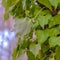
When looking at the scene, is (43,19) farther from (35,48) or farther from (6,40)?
(6,40)

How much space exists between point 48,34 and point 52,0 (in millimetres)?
144

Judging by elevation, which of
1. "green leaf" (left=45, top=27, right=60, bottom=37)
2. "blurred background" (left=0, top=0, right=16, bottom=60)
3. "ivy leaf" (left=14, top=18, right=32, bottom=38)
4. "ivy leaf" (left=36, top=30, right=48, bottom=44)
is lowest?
"blurred background" (left=0, top=0, right=16, bottom=60)

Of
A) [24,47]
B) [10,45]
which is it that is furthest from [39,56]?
[10,45]

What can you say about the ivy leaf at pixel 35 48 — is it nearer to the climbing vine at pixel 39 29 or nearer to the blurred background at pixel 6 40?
the climbing vine at pixel 39 29

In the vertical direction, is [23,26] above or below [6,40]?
above

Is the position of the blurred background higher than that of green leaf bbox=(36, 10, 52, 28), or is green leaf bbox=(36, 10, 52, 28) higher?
green leaf bbox=(36, 10, 52, 28)

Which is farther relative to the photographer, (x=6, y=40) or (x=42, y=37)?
(x=6, y=40)

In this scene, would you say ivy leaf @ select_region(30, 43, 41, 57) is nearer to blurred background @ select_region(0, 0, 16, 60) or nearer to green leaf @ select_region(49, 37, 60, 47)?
green leaf @ select_region(49, 37, 60, 47)

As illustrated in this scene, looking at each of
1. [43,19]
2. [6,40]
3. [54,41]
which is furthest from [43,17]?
[6,40]

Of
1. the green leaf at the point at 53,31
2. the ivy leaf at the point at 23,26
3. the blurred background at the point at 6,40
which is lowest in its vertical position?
the blurred background at the point at 6,40

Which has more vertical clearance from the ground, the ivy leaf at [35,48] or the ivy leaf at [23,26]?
Result: the ivy leaf at [23,26]

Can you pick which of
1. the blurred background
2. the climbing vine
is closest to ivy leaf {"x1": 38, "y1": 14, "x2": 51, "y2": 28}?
the climbing vine

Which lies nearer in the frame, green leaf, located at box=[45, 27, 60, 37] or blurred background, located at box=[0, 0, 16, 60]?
green leaf, located at box=[45, 27, 60, 37]

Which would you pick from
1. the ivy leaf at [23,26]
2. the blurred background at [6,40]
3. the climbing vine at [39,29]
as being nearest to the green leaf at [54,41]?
the climbing vine at [39,29]
